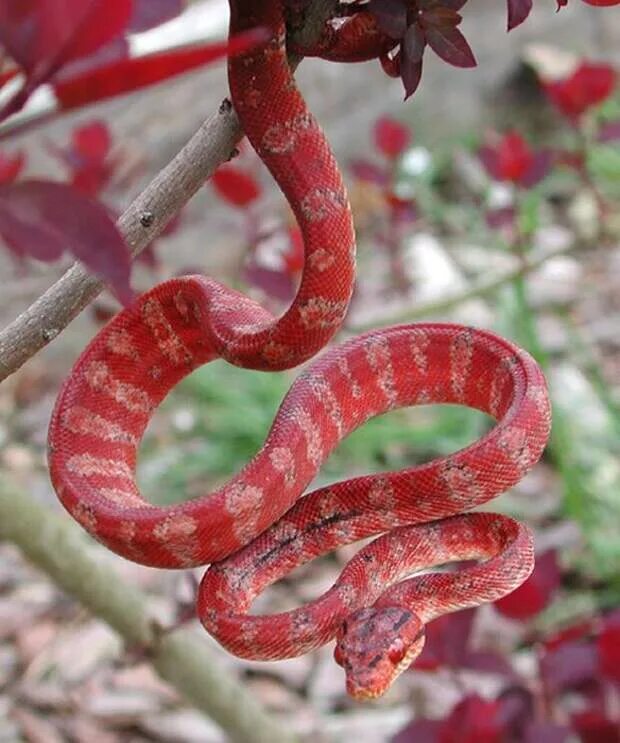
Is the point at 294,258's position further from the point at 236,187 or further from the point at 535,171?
the point at 535,171

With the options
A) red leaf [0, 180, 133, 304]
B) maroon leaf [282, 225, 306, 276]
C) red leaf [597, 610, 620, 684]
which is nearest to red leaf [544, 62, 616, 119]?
maroon leaf [282, 225, 306, 276]

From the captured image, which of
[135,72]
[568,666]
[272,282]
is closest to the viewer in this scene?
[135,72]

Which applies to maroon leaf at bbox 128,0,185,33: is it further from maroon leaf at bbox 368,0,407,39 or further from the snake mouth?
the snake mouth

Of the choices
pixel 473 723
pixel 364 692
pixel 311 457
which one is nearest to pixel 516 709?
pixel 473 723

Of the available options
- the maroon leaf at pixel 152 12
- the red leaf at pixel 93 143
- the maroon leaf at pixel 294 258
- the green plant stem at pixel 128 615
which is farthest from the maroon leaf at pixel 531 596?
the maroon leaf at pixel 152 12

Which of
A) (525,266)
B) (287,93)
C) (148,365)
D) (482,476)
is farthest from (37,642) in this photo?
(287,93)

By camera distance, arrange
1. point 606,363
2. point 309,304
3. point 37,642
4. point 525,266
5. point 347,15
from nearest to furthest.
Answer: point 347,15, point 309,304, point 525,266, point 37,642, point 606,363

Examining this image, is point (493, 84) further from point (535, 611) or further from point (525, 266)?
point (535, 611)
